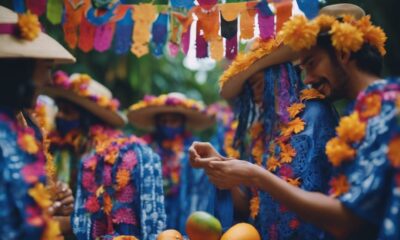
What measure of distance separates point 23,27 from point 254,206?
206cm

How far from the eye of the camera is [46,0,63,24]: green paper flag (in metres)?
3.76

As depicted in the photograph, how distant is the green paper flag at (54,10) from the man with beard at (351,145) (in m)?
1.81

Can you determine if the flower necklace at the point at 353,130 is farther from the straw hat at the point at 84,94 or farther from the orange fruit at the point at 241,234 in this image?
the straw hat at the point at 84,94

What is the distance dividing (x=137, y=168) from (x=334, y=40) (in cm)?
230

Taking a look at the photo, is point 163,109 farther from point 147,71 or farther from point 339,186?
point 339,186

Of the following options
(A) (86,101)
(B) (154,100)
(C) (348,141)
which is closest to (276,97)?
(C) (348,141)

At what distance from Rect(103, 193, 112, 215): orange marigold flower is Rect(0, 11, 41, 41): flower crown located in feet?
6.76

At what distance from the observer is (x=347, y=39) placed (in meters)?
2.61

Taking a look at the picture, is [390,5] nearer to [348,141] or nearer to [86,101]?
[348,141]

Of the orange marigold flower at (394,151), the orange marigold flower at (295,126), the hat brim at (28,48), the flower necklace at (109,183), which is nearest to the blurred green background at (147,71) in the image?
the orange marigold flower at (295,126)

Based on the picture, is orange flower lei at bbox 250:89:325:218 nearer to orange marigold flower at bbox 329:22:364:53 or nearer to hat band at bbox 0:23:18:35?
orange marigold flower at bbox 329:22:364:53

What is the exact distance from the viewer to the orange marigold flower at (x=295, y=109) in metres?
3.24

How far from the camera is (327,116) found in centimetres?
306

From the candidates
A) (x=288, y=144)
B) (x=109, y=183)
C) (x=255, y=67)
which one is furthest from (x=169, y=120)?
(x=288, y=144)
